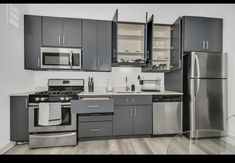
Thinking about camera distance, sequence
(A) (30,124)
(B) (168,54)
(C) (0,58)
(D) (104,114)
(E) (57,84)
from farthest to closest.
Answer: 1. (B) (168,54)
2. (E) (57,84)
3. (D) (104,114)
4. (A) (30,124)
5. (C) (0,58)

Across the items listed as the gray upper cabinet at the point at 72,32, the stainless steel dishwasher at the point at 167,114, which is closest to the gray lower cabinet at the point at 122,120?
the stainless steel dishwasher at the point at 167,114

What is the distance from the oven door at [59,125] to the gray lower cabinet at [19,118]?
135mm

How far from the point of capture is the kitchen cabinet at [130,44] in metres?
2.99

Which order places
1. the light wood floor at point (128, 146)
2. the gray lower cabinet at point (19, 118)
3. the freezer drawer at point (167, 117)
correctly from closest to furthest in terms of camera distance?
the light wood floor at point (128, 146) < the gray lower cabinet at point (19, 118) < the freezer drawer at point (167, 117)

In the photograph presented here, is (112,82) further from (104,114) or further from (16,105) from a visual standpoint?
(16,105)

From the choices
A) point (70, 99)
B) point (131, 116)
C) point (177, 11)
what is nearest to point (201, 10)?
point (177, 11)

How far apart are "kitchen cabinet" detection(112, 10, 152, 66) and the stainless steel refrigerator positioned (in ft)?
2.95

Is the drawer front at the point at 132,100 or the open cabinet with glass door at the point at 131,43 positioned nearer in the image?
the drawer front at the point at 132,100

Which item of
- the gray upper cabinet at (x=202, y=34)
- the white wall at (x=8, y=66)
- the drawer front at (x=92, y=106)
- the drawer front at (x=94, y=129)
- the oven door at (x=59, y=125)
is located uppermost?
the gray upper cabinet at (x=202, y=34)

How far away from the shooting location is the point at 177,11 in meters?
3.46

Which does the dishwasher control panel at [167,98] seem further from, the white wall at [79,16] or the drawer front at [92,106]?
the drawer front at [92,106]

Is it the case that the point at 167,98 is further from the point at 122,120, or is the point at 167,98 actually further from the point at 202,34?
the point at 202,34

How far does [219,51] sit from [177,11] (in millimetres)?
1298

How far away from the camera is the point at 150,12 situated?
3.42 m
